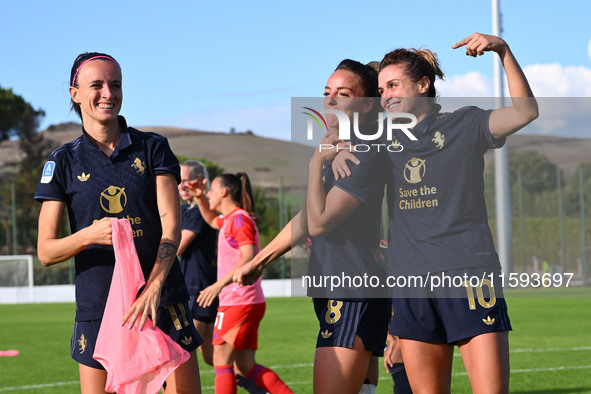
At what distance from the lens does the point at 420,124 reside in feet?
12.9

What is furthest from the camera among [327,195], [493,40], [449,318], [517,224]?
[517,224]

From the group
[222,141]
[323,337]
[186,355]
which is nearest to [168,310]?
[186,355]

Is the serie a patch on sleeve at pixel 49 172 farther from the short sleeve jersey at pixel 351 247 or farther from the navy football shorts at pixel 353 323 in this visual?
the navy football shorts at pixel 353 323

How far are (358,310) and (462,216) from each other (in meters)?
0.75

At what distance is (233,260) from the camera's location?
728 centimetres

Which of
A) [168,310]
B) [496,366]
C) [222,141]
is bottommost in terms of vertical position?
[496,366]

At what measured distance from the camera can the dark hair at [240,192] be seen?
7.44 m

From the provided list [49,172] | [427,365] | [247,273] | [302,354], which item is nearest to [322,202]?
[247,273]

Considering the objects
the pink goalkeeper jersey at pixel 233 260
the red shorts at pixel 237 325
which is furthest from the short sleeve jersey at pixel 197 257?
the red shorts at pixel 237 325

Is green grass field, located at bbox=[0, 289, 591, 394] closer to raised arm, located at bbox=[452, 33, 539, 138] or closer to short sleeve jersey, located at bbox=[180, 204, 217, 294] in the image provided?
short sleeve jersey, located at bbox=[180, 204, 217, 294]

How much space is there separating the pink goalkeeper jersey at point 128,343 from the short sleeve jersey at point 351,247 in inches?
34.2

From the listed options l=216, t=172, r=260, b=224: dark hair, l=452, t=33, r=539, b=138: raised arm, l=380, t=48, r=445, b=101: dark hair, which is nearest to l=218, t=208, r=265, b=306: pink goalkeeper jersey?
l=216, t=172, r=260, b=224: dark hair

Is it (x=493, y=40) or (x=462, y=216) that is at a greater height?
(x=493, y=40)

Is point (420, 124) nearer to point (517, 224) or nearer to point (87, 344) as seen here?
point (87, 344)
